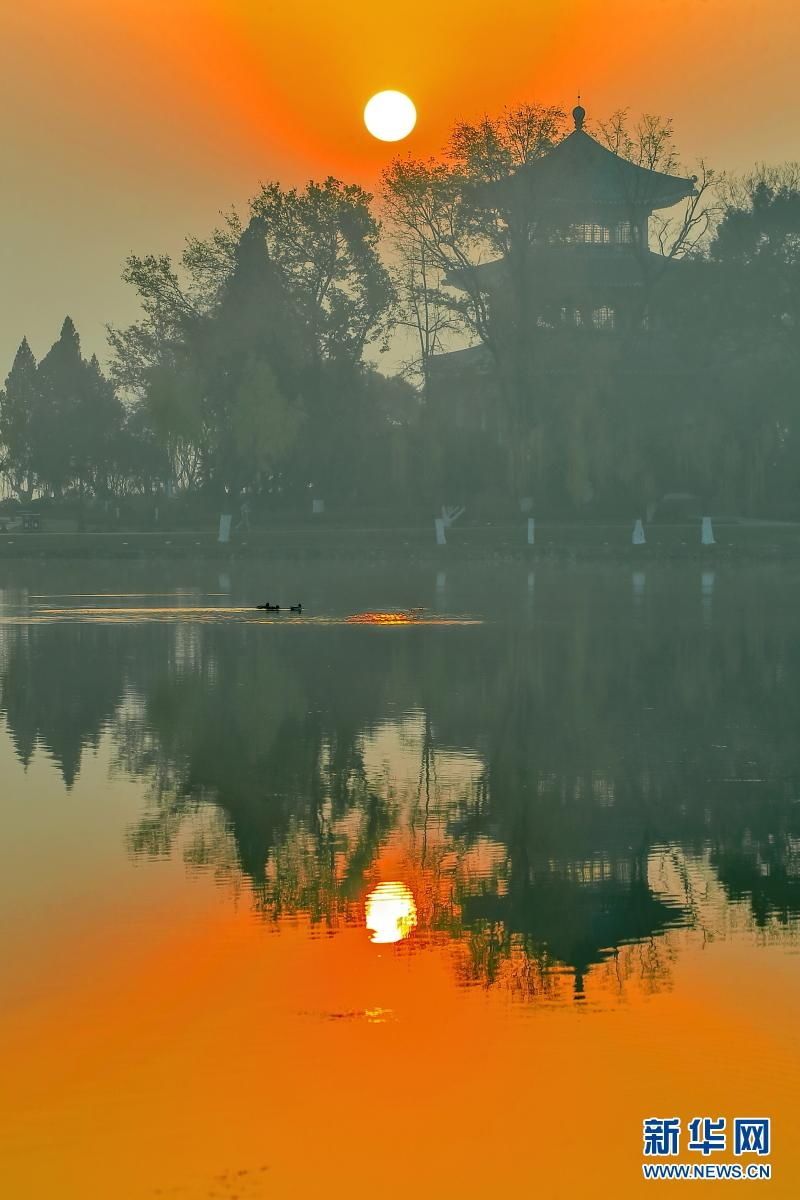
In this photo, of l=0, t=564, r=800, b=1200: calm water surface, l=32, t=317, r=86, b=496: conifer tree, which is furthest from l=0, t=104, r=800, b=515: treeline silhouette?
l=0, t=564, r=800, b=1200: calm water surface

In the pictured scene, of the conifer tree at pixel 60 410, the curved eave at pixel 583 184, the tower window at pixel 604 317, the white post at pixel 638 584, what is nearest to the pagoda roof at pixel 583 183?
the curved eave at pixel 583 184

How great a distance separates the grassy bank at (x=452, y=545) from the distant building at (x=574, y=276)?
6.06m

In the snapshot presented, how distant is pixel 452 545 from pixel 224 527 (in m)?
8.70

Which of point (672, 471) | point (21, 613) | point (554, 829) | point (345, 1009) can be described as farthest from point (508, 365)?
point (345, 1009)

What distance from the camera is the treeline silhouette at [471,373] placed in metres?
67.6

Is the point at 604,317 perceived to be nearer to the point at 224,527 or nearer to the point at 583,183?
the point at 583,183

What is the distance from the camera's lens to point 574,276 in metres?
72.4

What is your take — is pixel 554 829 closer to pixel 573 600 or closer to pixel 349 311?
pixel 573 600

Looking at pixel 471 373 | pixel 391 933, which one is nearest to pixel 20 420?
pixel 471 373

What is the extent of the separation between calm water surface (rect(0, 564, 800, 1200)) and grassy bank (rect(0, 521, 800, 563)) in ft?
137

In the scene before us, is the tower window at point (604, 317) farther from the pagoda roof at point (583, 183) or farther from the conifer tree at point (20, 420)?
the conifer tree at point (20, 420)

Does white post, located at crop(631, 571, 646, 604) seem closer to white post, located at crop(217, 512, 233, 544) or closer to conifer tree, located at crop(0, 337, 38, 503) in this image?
white post, located at crop(217, 512, 233, 544)

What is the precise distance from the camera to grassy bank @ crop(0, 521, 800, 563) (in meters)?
64.1

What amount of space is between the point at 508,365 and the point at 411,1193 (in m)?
65.2
